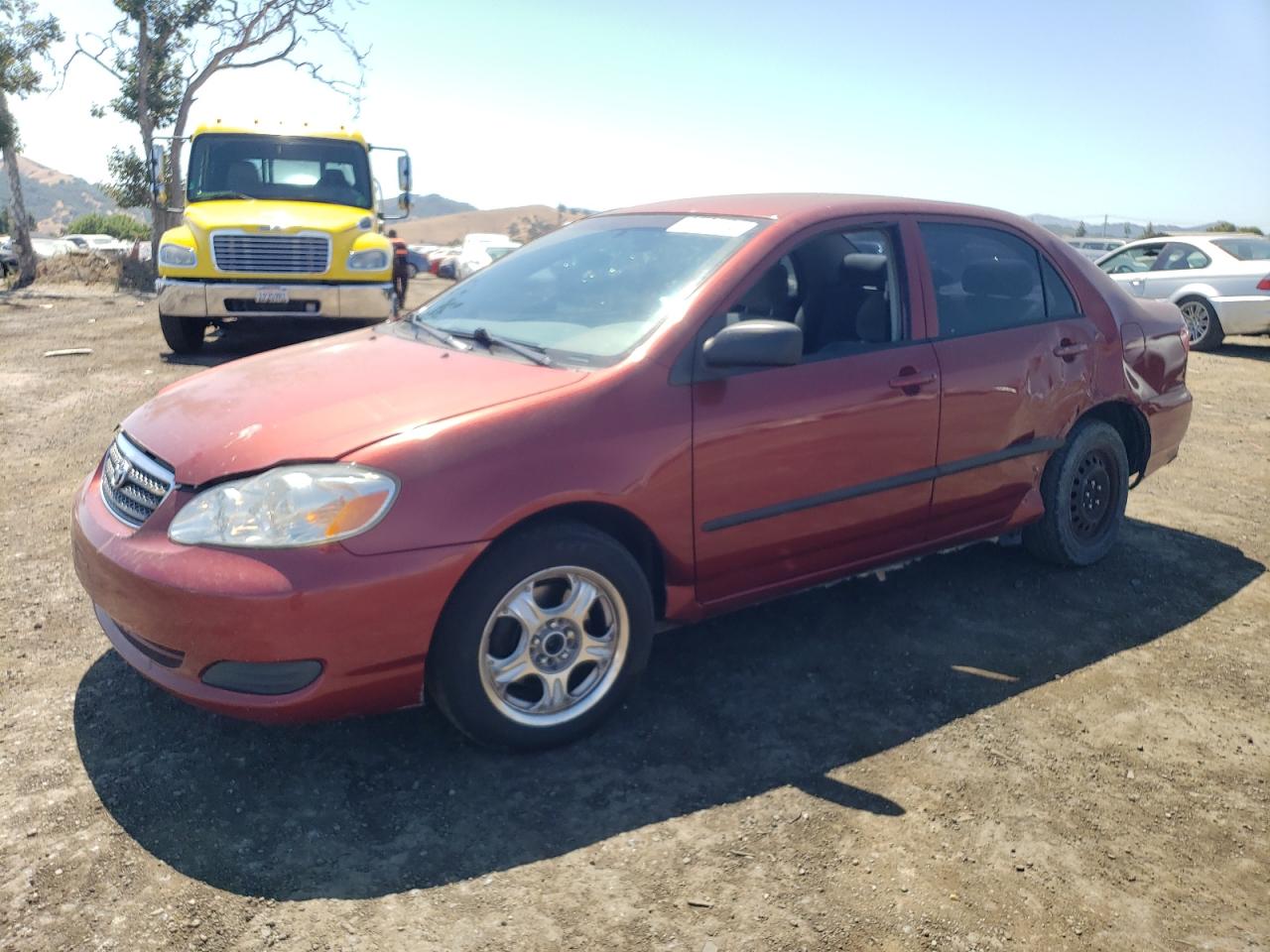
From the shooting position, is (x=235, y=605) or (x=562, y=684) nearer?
(x=235, y=605)

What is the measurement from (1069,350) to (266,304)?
7.90 meters

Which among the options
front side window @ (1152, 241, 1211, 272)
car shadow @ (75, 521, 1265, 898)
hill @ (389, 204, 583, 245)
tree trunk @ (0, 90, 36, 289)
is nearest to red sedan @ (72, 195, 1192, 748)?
car shadow @ (75, 521, 1265, 898)

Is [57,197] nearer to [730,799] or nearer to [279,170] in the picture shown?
[279,170]

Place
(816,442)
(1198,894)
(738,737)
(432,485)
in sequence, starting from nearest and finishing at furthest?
(1198,894) → (432,485) → (738,737) → (816,442)

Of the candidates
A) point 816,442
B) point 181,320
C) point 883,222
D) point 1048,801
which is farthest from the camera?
point 181,320

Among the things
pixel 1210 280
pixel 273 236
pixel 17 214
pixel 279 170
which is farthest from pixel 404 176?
pixel 17 214

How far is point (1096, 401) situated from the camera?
4.83 meters

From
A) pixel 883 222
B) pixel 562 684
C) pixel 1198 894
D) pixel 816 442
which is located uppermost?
pixel 883 222

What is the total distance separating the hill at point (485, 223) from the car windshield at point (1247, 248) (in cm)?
7961

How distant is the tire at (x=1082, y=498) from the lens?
480 centimetres

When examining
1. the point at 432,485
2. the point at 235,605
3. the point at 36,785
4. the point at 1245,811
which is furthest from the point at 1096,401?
the point at 36,785

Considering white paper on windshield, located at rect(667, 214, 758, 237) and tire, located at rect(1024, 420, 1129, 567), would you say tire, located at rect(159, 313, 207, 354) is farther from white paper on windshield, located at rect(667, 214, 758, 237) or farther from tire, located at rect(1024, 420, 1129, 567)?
tire, located at rect(1024, 420, 1129, 567)

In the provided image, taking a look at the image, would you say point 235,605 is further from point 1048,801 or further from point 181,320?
point 181,320

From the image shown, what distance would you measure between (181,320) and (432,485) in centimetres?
874
